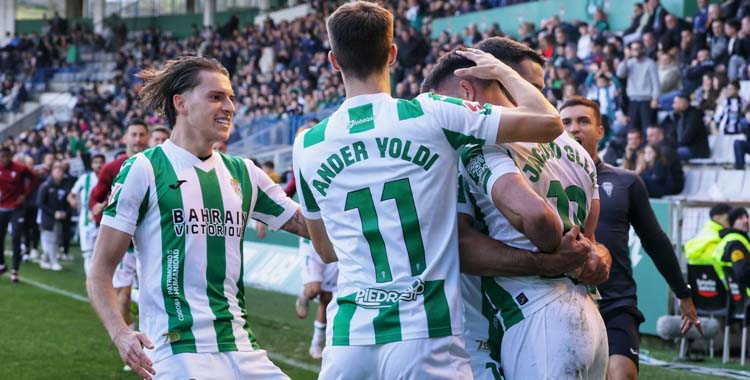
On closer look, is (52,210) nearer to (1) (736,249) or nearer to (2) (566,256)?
(1) (736,249)

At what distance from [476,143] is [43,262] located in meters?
18.1

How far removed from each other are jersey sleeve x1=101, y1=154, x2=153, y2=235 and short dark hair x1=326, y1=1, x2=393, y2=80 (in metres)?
1.30

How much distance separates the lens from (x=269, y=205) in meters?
4.84

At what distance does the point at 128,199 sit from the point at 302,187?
3.34ft

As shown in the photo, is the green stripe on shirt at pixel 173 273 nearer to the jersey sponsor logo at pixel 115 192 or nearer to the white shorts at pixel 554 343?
the jersey sponsor logo at pixel 115 192

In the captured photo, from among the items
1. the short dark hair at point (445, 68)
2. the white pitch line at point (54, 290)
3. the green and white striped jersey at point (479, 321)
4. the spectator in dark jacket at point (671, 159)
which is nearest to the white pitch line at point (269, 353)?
the white pitch line at point (54, 290)

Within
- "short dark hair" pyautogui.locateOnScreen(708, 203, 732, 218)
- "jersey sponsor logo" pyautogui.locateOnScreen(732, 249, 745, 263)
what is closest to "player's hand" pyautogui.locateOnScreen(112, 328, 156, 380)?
"jersey sponsor logo" pyautogui.locateOnScreen(732, 249, 745, 263)

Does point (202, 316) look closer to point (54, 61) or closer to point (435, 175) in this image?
point (435, 175)

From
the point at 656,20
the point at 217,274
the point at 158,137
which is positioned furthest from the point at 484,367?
the point at 656,20

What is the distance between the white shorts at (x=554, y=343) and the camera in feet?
11.9

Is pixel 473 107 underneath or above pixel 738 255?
above

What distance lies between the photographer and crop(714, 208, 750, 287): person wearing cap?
1000 cm

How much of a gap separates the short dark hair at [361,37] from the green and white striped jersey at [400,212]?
0.11 metres

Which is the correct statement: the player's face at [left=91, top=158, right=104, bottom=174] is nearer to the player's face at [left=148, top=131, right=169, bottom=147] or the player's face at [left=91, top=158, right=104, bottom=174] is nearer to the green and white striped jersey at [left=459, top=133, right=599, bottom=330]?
the player's face at [left=148, top=131, right=169, bottom=147]
